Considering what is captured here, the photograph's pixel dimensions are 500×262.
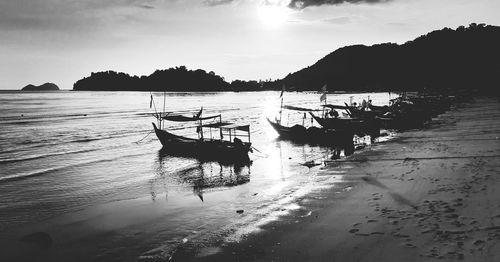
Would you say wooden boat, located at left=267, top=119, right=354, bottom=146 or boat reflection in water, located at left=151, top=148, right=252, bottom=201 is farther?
wooden boat, located at left=267, top=119, right=354, bottom=146

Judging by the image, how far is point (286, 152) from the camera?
1266 inches

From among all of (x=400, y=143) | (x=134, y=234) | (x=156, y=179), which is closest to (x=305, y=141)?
(x=400, y=143)

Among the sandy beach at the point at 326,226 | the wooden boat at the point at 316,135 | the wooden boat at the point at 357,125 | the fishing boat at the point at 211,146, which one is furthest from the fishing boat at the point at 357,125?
the sandy beach at the point at 326,226

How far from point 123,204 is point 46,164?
15.8 m

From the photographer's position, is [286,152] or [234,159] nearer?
[234,159]

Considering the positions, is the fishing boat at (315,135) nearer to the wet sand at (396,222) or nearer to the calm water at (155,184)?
the calm water at (155,184)

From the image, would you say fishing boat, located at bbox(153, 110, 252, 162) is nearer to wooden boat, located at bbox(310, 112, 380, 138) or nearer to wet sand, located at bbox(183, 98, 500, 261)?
wet sand, located at bbox(183, 98, 500, 261)

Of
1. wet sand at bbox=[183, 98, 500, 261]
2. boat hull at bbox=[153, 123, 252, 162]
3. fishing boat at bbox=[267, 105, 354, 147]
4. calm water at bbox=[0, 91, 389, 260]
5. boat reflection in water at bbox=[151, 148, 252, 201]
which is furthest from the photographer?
fishing boat at bbox=[267, 105, 354, 147]

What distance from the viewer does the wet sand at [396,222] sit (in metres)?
8.65

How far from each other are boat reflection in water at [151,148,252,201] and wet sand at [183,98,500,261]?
7355mm

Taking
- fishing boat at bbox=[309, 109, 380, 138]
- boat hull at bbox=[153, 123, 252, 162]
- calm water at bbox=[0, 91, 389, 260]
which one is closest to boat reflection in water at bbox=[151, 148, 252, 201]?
calm water at bbox=[0, 91, 389, 260]

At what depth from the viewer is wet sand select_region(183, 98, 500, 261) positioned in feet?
28.4

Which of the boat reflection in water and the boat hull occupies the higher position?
the boat hull

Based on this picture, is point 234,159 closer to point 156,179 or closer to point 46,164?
point 156,179
